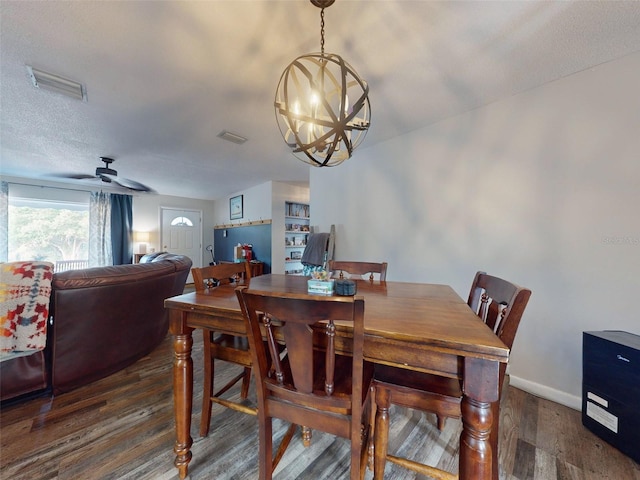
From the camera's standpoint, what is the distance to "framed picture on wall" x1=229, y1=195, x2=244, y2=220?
18.3 ft

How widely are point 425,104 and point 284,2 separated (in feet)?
4.62

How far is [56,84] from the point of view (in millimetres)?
1771

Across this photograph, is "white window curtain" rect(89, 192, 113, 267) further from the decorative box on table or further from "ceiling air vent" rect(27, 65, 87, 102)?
the decorative box on table

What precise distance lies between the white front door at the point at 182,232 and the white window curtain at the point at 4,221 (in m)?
2.25

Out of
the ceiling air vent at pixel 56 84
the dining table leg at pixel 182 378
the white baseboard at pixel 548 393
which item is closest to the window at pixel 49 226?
the ceiling air vent at pixel 56 84

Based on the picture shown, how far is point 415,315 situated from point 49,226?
6.54m

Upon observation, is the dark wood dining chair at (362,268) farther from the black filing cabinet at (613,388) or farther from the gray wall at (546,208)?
the black filing cabinet at (613,388)

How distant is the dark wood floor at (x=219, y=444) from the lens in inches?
46.1

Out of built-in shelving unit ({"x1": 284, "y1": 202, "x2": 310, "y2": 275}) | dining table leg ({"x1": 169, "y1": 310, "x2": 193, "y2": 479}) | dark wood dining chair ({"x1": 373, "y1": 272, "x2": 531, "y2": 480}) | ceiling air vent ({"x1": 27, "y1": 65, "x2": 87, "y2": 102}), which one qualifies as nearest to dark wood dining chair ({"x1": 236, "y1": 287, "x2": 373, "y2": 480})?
dark wood dining chair ({"x1": 373, "y1": 272, "x2": 531, "y2": 480})

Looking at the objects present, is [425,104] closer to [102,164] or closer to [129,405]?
[129,405]

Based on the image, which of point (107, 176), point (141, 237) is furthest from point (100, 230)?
point (107, 176)

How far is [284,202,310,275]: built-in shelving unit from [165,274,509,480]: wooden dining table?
385 cm

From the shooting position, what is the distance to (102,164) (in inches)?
141

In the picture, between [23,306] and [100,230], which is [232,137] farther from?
[100,230]
